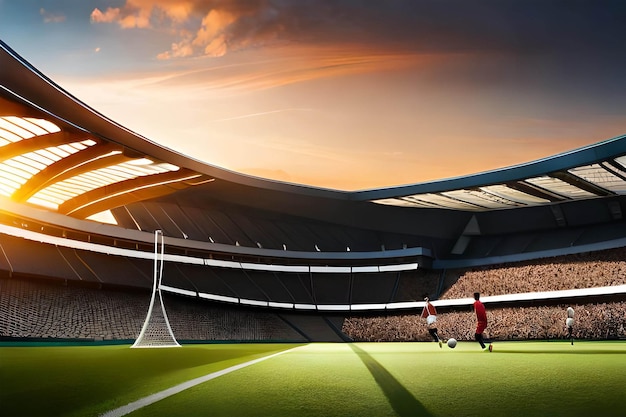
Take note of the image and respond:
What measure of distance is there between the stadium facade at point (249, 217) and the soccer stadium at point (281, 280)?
0.43ft

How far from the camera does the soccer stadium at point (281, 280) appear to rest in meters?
6.17

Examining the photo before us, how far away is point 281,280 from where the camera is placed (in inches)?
1821

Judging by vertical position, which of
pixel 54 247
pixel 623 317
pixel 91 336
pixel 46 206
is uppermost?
pixel 46 206

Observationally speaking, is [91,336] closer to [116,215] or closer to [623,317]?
[116,215]

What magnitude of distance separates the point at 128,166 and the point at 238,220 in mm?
17258

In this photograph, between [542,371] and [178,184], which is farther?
[178,184]

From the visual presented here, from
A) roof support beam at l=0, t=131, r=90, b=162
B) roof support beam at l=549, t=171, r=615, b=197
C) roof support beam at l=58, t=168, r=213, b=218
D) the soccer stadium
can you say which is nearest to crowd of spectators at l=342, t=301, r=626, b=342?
the soccer stadium

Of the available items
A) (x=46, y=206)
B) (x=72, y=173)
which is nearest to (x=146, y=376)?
(x=72, y=173)

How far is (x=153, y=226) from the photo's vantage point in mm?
40188

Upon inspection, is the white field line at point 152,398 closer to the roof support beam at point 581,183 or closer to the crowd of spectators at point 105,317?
the crowd of spectators at point 105,317

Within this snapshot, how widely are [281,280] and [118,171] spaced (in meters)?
18.9

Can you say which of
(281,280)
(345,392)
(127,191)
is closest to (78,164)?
(127,191)

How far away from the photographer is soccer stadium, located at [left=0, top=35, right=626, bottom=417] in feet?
20.2

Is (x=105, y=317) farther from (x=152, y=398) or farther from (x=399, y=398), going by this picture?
(x=399, y=398)
